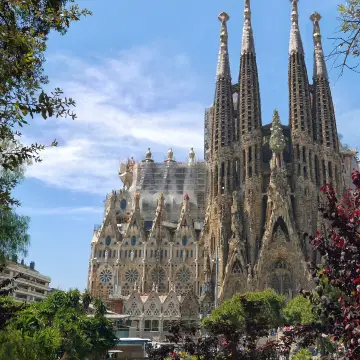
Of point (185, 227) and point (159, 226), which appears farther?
point (159, 226)

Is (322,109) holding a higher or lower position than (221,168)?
higher

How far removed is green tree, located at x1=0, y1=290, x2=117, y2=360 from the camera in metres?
16.5

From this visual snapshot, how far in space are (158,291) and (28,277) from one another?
907 inches

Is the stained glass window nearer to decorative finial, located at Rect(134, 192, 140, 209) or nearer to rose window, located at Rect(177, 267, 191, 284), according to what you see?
decorative finial, located at Rect(134, 192, 140, 209)

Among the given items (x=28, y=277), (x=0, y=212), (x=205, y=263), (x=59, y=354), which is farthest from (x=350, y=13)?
(x=28, y=277)

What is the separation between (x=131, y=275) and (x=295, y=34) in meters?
37.8

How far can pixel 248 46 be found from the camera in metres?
61.8

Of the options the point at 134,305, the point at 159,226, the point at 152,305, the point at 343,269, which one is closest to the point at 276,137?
the point at 159,226

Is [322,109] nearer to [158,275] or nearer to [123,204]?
[158,275]

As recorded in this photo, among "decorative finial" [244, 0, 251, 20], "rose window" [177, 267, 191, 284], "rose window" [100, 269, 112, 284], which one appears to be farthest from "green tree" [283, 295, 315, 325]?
"decorative finial" [244, 0, 251, 20]

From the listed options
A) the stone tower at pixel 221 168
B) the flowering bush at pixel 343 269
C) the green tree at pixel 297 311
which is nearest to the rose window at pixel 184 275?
the stone tower at pixel 221 168

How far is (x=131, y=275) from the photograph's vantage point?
190 ft

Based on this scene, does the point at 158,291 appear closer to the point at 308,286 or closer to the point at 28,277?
the point at 308,286

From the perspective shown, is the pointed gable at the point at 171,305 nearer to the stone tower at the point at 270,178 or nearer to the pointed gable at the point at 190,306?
the pointed gable at the point at 190,306
